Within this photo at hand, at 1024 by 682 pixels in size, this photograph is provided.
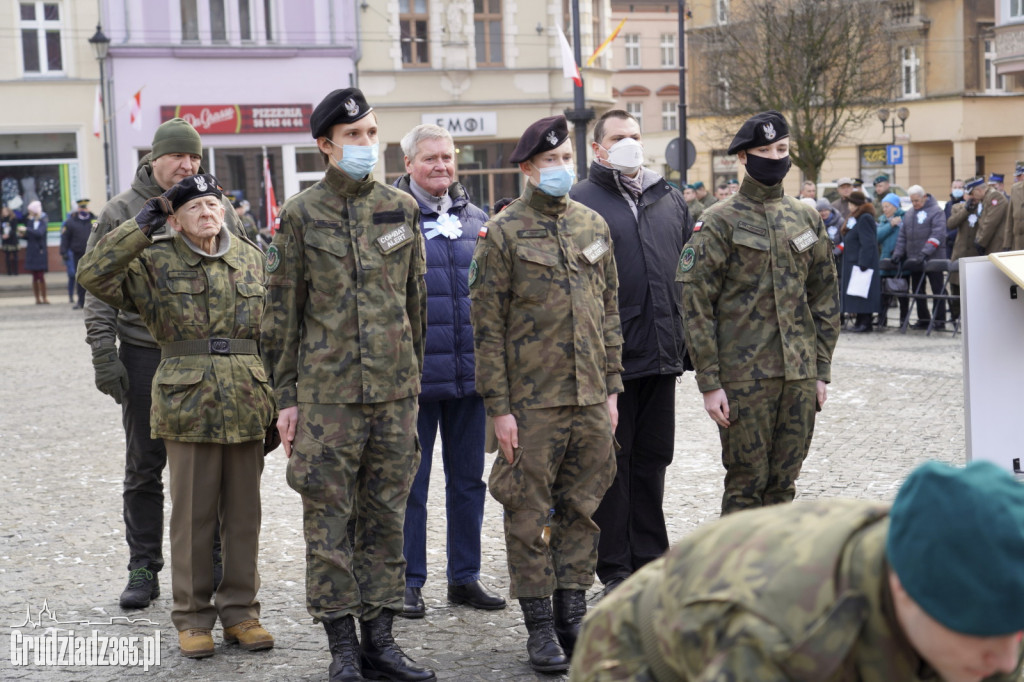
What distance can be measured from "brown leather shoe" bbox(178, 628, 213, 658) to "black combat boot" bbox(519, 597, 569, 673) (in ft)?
4.37

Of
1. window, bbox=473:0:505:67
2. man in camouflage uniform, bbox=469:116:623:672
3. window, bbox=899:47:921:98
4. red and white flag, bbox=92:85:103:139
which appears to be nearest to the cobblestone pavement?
man in camouflage uniform, bbox=469:116:623:672

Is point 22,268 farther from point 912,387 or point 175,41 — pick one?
point 912,387

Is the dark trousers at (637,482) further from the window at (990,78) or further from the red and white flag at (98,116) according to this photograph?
the window at (990,78)

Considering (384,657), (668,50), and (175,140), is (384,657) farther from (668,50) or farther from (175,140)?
(668,50)

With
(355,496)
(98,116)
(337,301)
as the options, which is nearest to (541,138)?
(337,301)

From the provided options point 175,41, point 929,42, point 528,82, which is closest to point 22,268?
point 175,41

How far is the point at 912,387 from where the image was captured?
40.7ft

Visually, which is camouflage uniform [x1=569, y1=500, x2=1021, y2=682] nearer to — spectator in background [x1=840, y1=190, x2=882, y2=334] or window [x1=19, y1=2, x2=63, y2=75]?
spectator in background [x1=840, y1=190, x2=882, y2=334]

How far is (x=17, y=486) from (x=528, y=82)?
105ft

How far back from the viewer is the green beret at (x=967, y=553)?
186 cm

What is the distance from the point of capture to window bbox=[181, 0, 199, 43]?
3638 cm

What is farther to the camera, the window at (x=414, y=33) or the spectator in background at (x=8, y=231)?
the window at (x=414, y=33)

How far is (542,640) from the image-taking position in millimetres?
5086

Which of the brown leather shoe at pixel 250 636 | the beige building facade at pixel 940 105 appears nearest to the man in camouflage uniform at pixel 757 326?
the brown leather shoe at pixel 250 636
